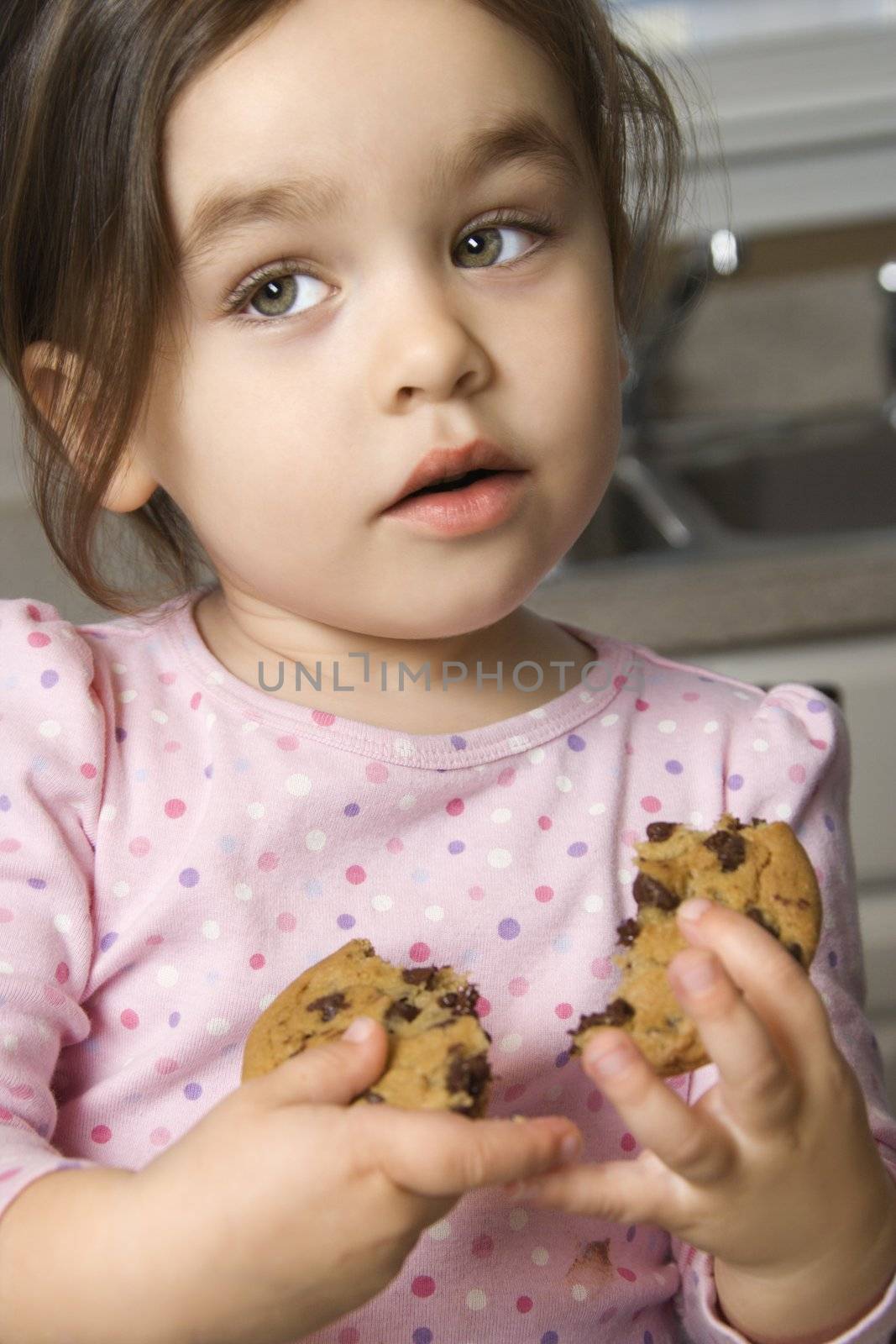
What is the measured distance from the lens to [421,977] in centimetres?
71

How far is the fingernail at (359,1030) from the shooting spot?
0.65 metres

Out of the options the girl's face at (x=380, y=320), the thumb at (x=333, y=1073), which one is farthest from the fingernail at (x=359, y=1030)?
the girl's face at (x=380, y=320)

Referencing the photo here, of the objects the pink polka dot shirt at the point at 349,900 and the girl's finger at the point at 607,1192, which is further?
the pink polka dot shirt at the point at 349,900

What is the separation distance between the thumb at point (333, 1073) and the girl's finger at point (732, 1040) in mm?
134

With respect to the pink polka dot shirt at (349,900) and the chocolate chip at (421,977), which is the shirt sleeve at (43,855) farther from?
the chocolate chip at (421,977)

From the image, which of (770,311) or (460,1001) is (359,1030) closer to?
(460,1001)

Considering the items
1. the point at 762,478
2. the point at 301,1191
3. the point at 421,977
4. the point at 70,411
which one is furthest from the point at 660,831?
the point at 762,478

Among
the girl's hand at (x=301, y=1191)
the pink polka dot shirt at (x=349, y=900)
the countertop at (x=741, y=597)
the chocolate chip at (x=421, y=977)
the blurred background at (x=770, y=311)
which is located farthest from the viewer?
the blurred background at (x=770, y=311)

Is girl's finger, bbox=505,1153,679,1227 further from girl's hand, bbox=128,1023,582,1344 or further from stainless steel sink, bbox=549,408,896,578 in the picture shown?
stainless steel sink, bbox=549,408,896,578

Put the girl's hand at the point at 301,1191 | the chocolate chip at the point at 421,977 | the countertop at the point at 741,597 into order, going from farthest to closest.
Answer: the countertop at the point at 741,597
the chocolate chip at the point at 421,977
the girl's hand at the point at 301,1191

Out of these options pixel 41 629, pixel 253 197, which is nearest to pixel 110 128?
pixel 253 197

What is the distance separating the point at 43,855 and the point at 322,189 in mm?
386

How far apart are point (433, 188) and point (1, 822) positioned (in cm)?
42

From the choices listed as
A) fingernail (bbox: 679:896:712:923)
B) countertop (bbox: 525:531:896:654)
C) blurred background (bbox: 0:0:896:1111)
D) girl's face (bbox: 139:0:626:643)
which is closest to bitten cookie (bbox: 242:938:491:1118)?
fingernail (bbox: 679:896:712:923)
